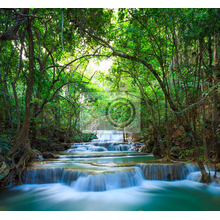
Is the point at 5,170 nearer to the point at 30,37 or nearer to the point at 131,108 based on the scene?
the point at 30,37

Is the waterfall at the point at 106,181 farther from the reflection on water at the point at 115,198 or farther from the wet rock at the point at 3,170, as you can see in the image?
the wet rock at the point at 3,170

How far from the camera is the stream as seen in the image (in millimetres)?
4109

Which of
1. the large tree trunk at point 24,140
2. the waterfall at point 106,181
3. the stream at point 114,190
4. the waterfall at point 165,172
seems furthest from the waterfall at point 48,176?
the waterfall at point 165,172

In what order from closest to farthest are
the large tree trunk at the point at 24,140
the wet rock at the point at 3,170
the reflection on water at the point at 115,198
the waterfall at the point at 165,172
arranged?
the reflection on water at the point at 115,198
the wet rock at the point at 3,170
the large tree trunk at the point at 24,140
the waterfall at the point at 165,172

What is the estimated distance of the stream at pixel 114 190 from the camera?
13.5 feet

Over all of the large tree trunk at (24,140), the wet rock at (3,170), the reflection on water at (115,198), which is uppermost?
the large tree trunk at (24,140)

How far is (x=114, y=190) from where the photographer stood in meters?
5.03

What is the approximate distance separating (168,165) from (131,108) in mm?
6222

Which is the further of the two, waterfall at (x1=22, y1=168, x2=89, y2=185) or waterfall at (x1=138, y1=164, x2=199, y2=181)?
waterfall at (x1=138, y1=164, x2=199, y2=181)

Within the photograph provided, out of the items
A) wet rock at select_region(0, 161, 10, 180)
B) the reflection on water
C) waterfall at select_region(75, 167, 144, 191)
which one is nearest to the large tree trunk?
wet rock at select_region(0, 161, 10, 180)

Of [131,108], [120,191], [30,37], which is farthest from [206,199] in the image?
[131,108]

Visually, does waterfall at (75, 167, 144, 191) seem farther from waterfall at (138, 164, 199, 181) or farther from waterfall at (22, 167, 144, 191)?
waterfall at (138, 164, 199, 181)

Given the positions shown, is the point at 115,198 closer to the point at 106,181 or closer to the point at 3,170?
the point at 106,181

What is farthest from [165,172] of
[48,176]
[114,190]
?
[48,176]
